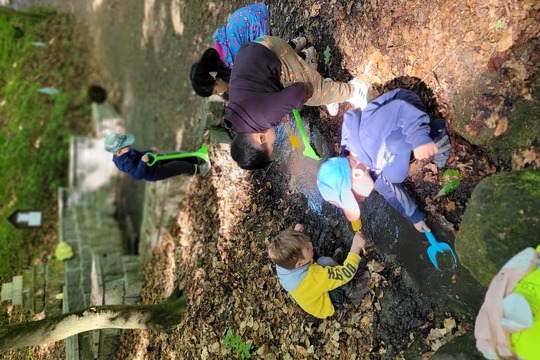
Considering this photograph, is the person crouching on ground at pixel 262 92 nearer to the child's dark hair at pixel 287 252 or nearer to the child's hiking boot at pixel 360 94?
the child's hiking boot at pixel 360 94

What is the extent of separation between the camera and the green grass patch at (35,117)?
10.4 meters

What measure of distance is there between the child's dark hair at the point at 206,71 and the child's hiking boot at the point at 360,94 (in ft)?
4.94

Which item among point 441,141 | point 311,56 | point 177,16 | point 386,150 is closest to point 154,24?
point 177,16

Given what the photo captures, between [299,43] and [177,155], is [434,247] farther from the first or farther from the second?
[177,155]

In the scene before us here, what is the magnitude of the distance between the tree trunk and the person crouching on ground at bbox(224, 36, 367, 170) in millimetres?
2987

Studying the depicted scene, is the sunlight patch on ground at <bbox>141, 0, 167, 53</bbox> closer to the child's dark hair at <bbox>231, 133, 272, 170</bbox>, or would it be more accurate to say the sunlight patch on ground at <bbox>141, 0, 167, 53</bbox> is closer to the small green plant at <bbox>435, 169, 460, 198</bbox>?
the child's dark hair at <bbox>231, 133, 272, 170</bbox>

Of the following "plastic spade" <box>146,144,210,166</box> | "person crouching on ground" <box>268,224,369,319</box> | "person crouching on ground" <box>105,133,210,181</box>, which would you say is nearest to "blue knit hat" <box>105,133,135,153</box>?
"person crouching on ground" <box>105,133,210,181</box>

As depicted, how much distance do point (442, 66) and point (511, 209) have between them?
1.42 meters

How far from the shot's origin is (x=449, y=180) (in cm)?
342

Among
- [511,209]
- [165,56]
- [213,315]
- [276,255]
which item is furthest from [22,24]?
[511,209]

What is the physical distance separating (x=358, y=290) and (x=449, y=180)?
1419mm

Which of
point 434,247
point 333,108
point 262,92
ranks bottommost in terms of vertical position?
point 434,247

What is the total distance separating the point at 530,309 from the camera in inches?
84.7

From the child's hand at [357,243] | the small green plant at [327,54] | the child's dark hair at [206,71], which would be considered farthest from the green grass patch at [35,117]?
Result: the small green plant at [327,54]
